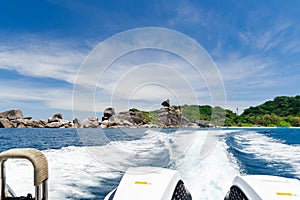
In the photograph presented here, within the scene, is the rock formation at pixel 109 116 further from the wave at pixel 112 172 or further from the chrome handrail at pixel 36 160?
the chrome handrail at pixel 36 160

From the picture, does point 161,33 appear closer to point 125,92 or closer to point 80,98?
point 125,92

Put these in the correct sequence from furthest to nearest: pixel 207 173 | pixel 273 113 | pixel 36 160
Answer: pixel 273 113 → pixel 207 173 → pixel 36 160

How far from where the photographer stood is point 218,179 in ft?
18.2

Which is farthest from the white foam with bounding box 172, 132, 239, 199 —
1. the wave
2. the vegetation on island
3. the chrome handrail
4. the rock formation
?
the vegetation on island

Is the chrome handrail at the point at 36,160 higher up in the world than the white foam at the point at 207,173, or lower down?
higher up

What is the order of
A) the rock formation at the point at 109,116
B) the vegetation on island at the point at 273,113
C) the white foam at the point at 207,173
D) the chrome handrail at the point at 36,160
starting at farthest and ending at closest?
the vegetation on island at the point at 273,113, the rock formation at the point at 109,116, the white foam at the point at 207,173, the chrome handrail at the point at 36,160

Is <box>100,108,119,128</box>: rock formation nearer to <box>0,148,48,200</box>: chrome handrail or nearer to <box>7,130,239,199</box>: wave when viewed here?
<box>7,130,239,199</box>: wave

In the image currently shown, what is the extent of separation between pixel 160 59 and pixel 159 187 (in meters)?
3.96

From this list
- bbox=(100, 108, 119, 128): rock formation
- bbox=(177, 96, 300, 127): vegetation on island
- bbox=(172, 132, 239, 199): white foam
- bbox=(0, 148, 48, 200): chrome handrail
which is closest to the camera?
bbox=(0, 148, 48, 200): chrome handrail

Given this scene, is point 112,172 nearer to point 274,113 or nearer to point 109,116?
point 109,116

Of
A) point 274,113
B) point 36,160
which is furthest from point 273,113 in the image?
point 36,160

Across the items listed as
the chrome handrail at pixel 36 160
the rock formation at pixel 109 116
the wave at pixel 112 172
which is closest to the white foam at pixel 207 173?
the wave at pixel 112 172

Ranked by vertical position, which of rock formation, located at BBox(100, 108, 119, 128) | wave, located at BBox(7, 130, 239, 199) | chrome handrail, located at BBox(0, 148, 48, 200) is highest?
rock formation, located at BBox(100, 108, 119, 128)

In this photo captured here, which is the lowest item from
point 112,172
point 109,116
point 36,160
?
point 112,172
